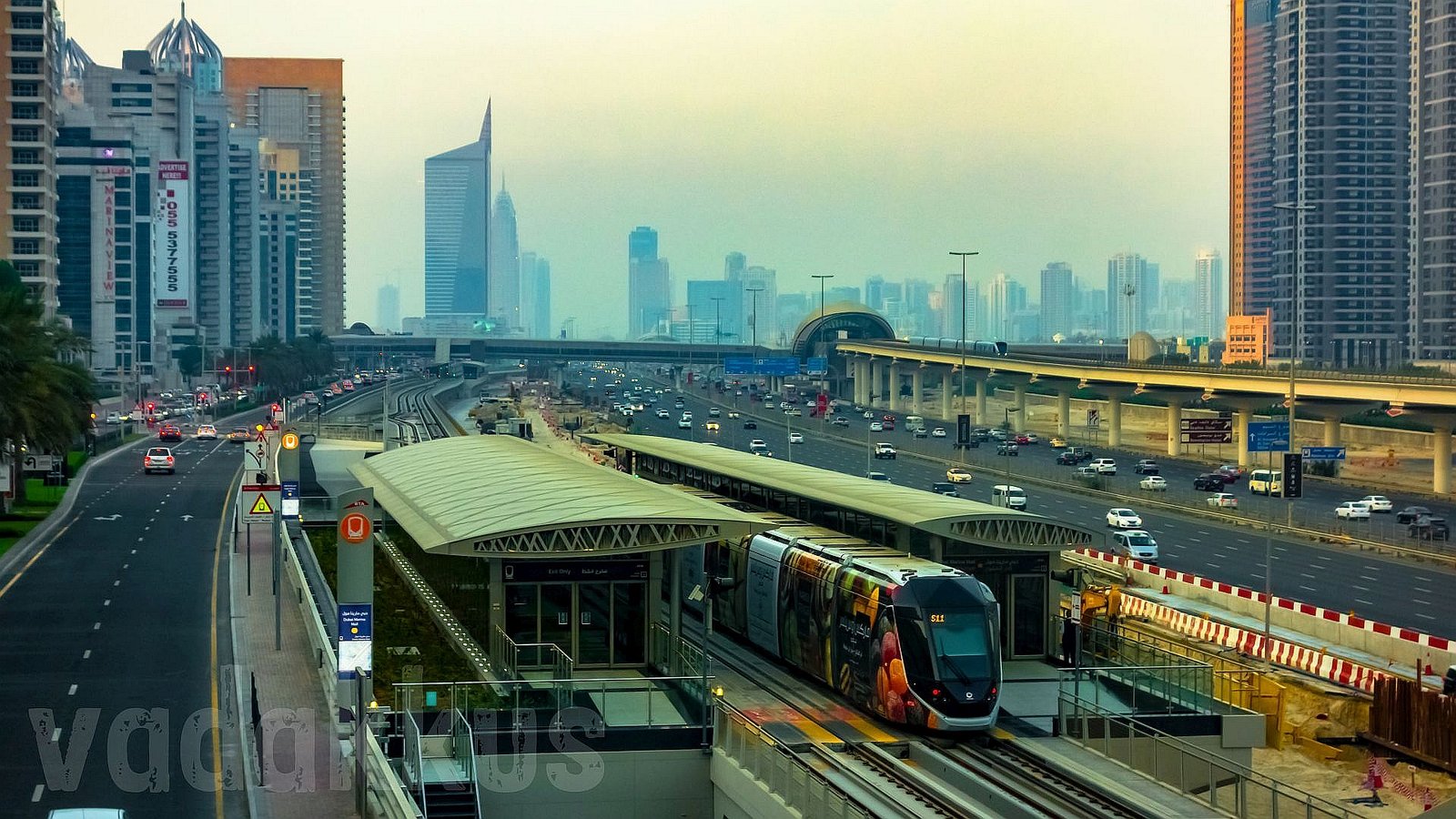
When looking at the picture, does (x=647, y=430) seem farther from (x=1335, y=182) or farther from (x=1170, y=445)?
(x=1335, y=182)

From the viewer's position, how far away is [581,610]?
2866cm

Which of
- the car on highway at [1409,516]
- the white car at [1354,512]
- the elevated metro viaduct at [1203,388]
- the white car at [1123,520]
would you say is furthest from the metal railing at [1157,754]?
the elevated metro viaduct at [1203,388]

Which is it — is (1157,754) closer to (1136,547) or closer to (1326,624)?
(1326,624)

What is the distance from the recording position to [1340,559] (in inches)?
2243

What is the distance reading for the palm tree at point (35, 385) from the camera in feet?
177

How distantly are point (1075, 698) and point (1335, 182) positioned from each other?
18719 cm

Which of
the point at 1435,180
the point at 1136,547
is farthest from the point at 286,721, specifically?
the point at 1435,180

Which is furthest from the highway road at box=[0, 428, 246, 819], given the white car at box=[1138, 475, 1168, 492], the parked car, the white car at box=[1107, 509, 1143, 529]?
the white car at box=[1138, 475, 1168, 492]

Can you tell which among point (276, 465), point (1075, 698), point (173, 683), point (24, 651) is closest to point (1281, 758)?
point (1075, 698)

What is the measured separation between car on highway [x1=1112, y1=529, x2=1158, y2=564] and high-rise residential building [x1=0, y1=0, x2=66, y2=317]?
11058 centimetres

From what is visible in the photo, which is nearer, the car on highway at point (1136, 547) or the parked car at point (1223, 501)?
the car on highway at point (1136, 547)

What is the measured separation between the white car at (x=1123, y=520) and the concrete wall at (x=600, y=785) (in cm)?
3970

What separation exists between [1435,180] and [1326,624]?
480 feet

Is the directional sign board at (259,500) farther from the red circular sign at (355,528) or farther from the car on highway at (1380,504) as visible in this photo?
the car on highway at (1380,504)
